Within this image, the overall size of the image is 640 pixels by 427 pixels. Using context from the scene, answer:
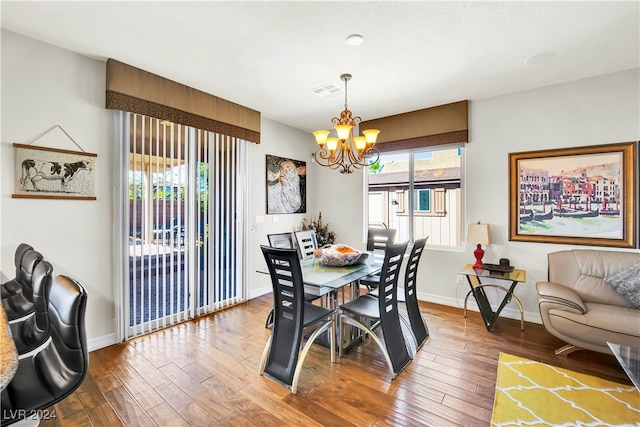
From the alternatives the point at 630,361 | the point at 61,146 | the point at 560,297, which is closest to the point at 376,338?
the point at 630,361

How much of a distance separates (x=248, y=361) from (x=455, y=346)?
1918 mm

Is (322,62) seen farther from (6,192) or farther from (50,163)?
(6,192)

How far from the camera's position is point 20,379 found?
1.27 metres

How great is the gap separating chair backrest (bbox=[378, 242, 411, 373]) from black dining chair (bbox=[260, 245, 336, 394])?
0.51m

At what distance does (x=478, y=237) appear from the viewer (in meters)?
3.41

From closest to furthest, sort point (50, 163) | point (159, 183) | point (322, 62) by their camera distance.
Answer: point (50, 163) → point (322, 62) → point (159, 183)

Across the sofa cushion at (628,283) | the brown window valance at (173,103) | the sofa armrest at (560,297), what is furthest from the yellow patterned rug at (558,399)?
the brown window valance at (173,103)

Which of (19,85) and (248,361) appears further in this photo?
(248,361)

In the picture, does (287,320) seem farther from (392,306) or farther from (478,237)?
(478,237)

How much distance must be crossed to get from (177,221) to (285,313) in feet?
5.94

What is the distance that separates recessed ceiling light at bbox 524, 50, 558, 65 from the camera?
2555 mm

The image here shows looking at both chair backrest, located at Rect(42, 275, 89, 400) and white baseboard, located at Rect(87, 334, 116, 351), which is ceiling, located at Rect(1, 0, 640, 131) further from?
white baseboard, located at Rect(87, 334, 116, 351)

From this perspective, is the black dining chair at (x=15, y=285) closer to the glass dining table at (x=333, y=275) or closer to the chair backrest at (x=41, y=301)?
the chair backrest at (x=41, y=301)

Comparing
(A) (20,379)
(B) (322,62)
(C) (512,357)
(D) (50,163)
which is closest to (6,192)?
(D) (50,163)
